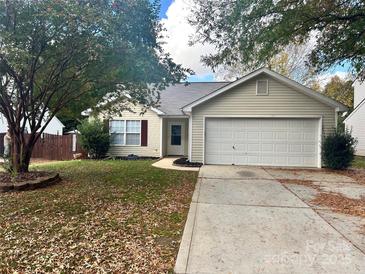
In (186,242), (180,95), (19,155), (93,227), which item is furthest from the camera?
(180,95)

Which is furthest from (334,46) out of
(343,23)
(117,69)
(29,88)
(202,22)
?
(29,88)

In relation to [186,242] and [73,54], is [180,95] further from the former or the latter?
[186,242]

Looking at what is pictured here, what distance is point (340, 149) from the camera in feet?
40.2

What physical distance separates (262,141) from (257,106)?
1655mm

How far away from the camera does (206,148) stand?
13.6 meters

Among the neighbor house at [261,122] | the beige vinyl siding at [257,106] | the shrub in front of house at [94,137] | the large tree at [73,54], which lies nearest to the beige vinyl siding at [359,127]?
the beige vinyl siding at [257,106]

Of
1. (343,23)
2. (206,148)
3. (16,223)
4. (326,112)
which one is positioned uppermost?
(343,23)

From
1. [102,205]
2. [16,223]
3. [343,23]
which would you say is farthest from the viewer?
[343,23]

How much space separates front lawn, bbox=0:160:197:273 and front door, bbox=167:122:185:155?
9.12 meters

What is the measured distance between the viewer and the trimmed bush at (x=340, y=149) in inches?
480

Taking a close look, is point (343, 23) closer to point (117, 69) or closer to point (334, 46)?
point (334, 46)

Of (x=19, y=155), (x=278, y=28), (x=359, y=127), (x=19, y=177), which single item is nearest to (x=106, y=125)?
(x=19, y=155)

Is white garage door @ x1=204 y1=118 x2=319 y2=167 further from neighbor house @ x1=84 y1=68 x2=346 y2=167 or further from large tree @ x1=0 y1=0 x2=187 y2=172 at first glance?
large tree @ x1=0 y1=0 x2=187 y2=172

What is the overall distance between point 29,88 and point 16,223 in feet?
16.0
